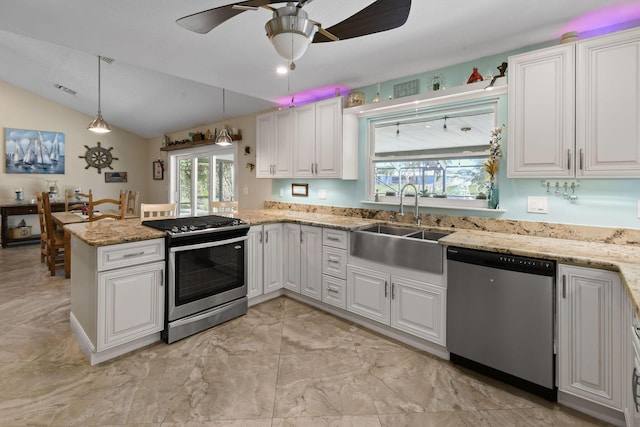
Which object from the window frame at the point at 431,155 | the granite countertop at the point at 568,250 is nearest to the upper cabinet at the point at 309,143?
the window frame at the point at 431,155

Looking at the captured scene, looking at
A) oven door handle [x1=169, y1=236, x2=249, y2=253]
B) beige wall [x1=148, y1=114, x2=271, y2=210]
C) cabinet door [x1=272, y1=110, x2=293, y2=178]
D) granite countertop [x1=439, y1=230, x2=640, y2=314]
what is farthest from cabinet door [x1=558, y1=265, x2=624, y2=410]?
beige wall [x1=148, y1=114, x2=271, y2=210]

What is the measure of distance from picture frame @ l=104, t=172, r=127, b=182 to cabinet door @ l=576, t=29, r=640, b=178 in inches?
334

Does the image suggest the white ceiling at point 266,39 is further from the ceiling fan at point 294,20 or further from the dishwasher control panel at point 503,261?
the dishwasher control panel at point 503,261

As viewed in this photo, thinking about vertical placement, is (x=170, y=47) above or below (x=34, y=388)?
above

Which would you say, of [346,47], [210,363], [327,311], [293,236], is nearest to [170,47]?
[346,47]

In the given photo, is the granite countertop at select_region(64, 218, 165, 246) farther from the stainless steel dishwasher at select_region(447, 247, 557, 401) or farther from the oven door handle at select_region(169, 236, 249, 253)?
the stainless steel dishwasher at select_region(447, 247, 557, 401)

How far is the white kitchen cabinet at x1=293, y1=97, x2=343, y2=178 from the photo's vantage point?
3.49m

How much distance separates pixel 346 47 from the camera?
264 centimetres

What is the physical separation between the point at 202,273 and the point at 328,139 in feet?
6.19

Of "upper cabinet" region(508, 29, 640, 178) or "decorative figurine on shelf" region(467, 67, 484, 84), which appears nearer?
"upper cabinet" region(508, 29, 640, 178)

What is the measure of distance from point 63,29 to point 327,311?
3.14 m

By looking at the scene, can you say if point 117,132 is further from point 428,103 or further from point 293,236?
point 428,103

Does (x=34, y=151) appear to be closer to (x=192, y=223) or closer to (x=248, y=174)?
(x=248, y=174)

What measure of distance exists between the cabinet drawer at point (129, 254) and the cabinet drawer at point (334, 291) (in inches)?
58.8
